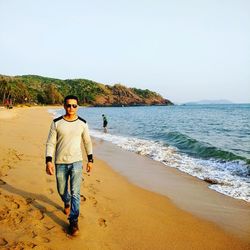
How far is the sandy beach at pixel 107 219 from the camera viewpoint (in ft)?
14.9

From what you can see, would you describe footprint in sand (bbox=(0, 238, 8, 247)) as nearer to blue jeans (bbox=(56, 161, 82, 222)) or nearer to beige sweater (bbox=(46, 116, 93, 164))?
blue jeans (bbox=(56, 161, 82, 222))

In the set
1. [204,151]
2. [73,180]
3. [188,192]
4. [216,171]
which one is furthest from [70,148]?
[204,151]

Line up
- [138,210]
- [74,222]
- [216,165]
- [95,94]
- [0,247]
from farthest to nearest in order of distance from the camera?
[95,94] < [216,165] < [138,210] < [74,222] < [0,247]

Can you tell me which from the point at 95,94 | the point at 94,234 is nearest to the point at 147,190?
the point at 94,234

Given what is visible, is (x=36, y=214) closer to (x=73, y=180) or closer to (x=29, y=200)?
(x=29, y=200)

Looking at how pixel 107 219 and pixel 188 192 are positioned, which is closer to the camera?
pixel 107 219

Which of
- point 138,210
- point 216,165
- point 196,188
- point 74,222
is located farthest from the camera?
point 216,165

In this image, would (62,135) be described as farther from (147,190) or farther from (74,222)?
(147,190)

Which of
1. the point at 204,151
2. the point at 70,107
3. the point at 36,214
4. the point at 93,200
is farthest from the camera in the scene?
the point at 204,151

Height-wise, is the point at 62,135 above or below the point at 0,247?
above

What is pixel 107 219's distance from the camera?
5.48 m

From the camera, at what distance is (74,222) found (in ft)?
15.4

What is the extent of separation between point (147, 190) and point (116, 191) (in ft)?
3.16

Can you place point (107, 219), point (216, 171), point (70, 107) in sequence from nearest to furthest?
1. point (70, 107)
2. point (107, 219)
3. point (216, 171)
